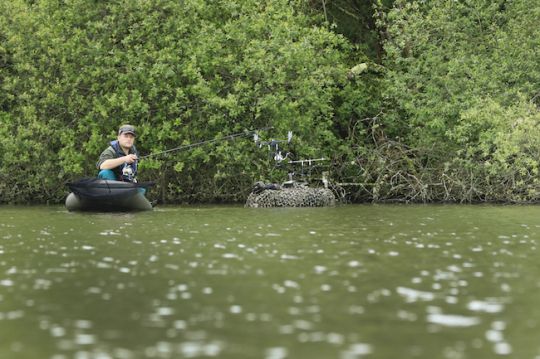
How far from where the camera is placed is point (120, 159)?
2275cm

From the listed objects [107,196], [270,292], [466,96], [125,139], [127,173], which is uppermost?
[466,96]

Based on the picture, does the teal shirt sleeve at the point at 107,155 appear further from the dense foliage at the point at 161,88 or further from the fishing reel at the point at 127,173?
the dense foliage at the point at 161,88

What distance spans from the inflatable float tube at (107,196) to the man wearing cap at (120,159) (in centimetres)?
52

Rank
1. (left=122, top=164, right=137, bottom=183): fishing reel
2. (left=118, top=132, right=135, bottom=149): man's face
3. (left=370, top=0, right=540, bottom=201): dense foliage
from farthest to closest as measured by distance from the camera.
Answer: (left=370, top=0, right=540, bottom=201): dense foliage < (left=122, top=164, right=137, bottom=183): fishing reel < (left=118, top=132, right=135, bottom=149): man's face

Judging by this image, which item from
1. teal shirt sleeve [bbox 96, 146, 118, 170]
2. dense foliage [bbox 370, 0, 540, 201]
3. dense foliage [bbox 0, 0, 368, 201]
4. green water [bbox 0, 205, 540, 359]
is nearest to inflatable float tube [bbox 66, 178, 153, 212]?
teal shirt sleeve [bbox 96, 146, 118, 170]

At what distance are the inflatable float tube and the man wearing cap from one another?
520mm

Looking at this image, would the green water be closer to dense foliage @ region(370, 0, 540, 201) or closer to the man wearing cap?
the man wearing cap

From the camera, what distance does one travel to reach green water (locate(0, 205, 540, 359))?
7227 millimetres

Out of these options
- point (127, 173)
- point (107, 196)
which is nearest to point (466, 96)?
point (127, 173)

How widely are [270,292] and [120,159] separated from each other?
13602mm

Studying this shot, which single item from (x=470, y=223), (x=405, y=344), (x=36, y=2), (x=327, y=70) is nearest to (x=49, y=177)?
(x=36, y=2)

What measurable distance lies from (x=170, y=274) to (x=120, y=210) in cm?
1266

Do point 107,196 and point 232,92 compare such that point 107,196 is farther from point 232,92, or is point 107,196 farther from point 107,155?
point 232,92

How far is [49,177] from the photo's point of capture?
29.3m
